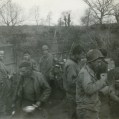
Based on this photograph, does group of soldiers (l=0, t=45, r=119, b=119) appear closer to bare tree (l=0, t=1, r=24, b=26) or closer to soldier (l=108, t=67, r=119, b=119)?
soldier (l=108, t=67, r=119, b=119)

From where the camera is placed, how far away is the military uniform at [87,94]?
5.92 metres

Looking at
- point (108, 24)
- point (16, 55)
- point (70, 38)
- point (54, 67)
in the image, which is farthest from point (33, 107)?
point (108, 24)

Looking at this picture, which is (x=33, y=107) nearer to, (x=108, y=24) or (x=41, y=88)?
(x=41, y=88)

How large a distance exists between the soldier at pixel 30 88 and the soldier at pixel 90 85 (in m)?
1.39

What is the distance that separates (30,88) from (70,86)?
768 millimetres

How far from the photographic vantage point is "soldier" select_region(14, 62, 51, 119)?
24.9 feet

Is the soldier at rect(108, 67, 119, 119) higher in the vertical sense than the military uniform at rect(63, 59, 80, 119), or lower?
lower

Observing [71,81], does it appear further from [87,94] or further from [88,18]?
[88,18]

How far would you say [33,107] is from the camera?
732cm

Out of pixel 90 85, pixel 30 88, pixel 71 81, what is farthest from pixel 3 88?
pixel 90 85

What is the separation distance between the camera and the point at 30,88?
7.66 meters

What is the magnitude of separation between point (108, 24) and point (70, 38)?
10132 mm

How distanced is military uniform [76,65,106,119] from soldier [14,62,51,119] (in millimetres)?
1385

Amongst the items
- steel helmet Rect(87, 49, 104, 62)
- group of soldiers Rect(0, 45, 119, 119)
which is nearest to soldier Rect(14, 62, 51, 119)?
group of soldiers Rect(0, 45, 119, 119)
